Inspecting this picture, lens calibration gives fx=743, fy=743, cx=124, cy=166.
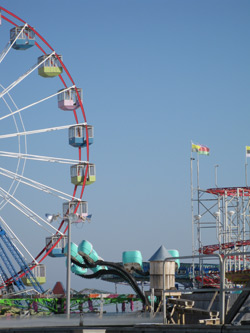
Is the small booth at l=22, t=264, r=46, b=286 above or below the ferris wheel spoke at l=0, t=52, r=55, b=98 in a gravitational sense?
below

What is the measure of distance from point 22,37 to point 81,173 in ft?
29.8

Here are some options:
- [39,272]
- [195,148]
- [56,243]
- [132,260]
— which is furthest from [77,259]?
[195,148]

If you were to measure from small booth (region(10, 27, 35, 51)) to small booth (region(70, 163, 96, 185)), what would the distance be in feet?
26.3

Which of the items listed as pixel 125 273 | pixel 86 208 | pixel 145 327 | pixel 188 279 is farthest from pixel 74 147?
pixel 145 327

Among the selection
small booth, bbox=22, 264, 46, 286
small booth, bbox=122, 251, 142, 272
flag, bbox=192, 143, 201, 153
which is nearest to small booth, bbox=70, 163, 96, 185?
small booth, bbox=22, 264, 46, 286

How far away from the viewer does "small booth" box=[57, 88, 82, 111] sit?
46.7 meters

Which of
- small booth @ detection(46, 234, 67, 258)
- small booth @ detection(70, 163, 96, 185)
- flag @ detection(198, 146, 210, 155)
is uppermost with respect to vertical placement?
flag @ detection(198, 146, 210, 155)

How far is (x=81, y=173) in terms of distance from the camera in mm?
45906

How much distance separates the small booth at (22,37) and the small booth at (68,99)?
11.8 feet

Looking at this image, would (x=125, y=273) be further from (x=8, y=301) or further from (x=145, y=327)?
(x=145, y=327)

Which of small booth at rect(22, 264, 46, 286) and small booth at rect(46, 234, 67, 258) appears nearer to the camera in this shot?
small booth at rect(46, 234, 67, 258)

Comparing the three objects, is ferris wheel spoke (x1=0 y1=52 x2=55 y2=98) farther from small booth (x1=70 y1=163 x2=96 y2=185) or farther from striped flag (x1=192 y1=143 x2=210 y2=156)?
striped flag (x1=192 y1=143 x2=210 y2=156)

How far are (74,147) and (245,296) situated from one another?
121 ft

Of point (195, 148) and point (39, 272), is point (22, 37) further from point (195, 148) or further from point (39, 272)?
point (195, 148)
